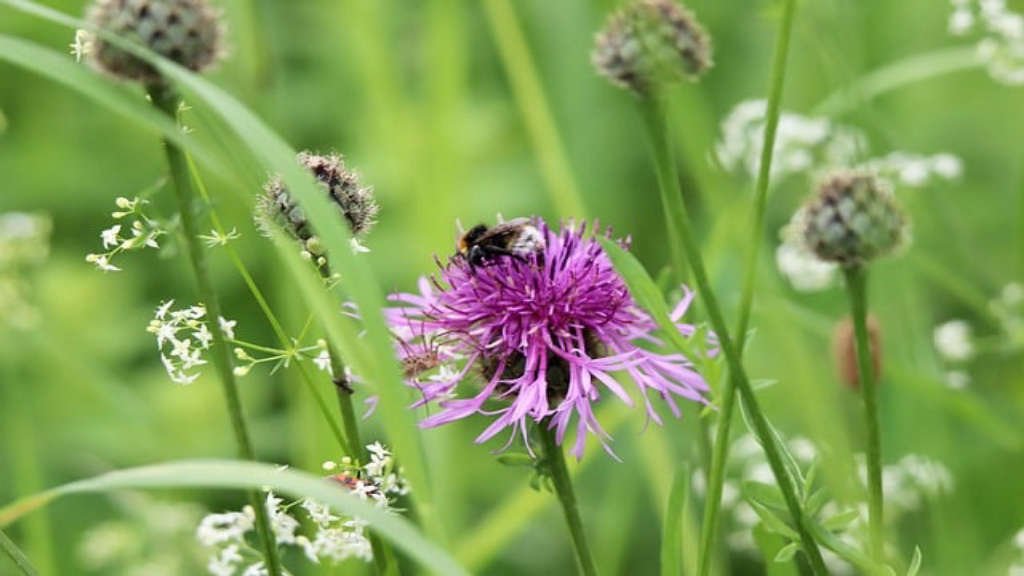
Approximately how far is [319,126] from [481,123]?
39 centimetres

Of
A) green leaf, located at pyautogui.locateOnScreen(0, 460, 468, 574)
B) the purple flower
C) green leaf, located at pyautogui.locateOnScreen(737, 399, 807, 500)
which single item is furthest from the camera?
the purple flower

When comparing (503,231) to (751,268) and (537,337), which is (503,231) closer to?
(537,337)

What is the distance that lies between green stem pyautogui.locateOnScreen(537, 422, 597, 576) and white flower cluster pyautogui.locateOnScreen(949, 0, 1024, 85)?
2.87ft

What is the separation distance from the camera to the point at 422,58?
377 centimetres

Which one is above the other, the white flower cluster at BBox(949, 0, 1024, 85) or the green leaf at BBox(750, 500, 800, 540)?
the white flower cluster at BBox(949, 0, 1024, 85)

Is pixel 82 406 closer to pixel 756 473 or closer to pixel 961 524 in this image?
pixel 756 473

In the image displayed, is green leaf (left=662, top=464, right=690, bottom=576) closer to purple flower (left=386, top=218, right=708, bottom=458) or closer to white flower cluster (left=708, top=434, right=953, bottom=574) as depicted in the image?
purple flower (left=386, top=218, right=708, bottom=458)

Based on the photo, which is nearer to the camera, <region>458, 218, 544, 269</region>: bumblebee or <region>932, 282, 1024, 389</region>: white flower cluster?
<region>458, 218, 544, 269</region>: bumblebee

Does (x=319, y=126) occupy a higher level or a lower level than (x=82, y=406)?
higher

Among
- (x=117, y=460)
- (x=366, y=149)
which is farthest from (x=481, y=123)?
(x=117, y=460)

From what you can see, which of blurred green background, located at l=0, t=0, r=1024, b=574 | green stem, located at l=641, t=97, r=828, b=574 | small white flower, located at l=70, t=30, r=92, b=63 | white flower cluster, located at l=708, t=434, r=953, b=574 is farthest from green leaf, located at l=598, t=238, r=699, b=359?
white flower cluster, located at l=708, t=434, r=953, b=574

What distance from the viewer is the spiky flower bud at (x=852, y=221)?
1.22m

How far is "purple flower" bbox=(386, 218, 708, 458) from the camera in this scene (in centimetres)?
124

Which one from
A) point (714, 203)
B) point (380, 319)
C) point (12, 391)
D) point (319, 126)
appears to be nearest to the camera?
point (380, 319)
